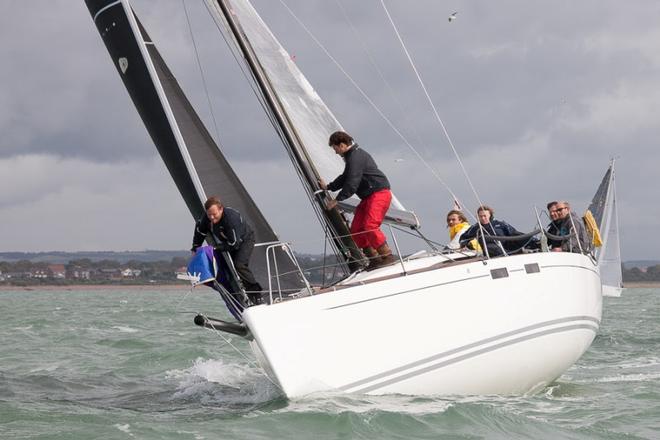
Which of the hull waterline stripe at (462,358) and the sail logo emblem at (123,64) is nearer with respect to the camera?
the hull waterline stripe at (462,358)

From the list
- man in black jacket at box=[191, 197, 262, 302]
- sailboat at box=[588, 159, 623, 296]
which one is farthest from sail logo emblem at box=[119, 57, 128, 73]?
sailboat at box=[588, 159, 623, 296]

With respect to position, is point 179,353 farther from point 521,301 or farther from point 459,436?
point 459,436

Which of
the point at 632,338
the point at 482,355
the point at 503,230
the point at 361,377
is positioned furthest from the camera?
the point at 632,338

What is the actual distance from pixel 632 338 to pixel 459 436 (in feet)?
28.1

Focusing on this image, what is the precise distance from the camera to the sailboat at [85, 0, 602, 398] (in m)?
6.29

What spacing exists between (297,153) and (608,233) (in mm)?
17250

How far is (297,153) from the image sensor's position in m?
7.78

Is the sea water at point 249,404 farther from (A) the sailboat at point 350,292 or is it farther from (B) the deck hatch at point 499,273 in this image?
(B) the deck hatch at point 499,273

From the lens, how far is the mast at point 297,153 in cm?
768

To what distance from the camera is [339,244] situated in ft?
25.6

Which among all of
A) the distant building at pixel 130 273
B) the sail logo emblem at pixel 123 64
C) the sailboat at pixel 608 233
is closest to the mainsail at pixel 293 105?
the sail logo emblem at pixel 123 64

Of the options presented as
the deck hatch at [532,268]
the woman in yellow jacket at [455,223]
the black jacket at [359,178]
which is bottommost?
A: the deck hatch at [532,268]

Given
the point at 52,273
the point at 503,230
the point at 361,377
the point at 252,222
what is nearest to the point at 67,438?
the point at 361,377

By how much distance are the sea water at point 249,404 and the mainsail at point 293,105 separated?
1.49 metres
